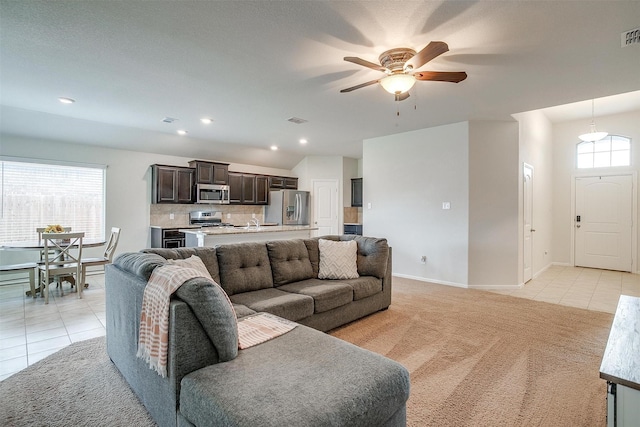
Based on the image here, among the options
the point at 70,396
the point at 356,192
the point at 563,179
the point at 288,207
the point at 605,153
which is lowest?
the point at 70,396

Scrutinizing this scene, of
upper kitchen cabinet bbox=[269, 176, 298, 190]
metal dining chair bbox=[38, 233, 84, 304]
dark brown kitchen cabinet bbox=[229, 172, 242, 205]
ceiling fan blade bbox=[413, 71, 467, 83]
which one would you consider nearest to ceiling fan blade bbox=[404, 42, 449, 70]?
ceiling fan blade bbox=[413, 71, 467, 83]

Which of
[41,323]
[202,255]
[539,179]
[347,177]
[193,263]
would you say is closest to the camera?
[193,263]

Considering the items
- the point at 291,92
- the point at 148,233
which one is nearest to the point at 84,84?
the point at 291,92

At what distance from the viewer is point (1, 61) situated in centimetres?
284

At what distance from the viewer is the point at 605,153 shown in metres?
6.21

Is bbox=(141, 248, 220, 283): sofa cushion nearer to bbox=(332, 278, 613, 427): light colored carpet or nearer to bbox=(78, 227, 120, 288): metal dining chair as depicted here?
bbox=(332, 278, 613, 427): light colored carpet

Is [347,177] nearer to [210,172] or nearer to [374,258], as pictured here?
[210,172]

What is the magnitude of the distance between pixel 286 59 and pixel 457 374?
2.97 metres

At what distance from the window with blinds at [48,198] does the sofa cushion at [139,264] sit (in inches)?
170

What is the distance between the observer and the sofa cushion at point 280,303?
8.39 ft

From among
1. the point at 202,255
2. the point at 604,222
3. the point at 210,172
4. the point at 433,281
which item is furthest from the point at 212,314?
the point at 604,222

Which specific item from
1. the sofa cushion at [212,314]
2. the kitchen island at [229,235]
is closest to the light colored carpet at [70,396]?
the sofa cushion at [212,314]

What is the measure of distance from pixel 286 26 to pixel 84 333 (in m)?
3.41

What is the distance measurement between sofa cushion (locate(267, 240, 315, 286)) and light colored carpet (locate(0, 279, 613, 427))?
2.34ft
